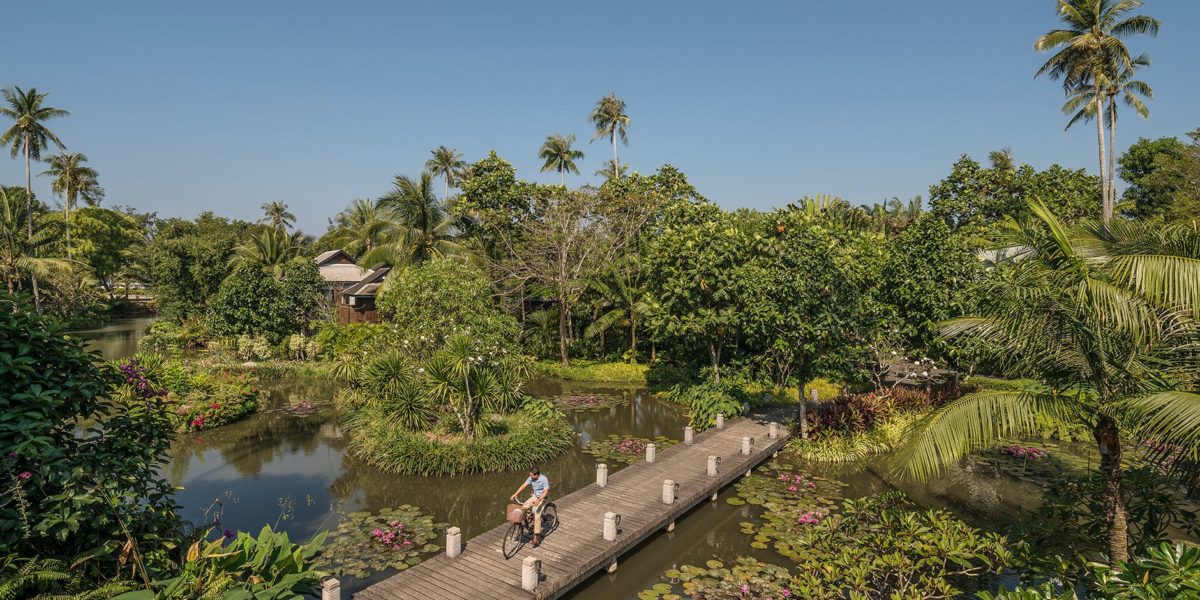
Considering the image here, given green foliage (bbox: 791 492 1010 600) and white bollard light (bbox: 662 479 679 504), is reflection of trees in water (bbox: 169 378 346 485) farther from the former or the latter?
green foliage (bbox: 791 492 1010 600)

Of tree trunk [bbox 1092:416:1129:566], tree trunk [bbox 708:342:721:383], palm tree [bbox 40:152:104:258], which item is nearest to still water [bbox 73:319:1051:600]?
tree trunk [bbox 708:342:721:383]

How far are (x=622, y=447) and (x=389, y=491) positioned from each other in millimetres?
8272

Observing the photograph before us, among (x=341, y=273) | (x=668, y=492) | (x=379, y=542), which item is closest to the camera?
(x=379, y=542)

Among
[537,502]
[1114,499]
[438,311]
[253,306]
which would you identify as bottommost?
[537,502]

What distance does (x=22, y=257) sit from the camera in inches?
1471

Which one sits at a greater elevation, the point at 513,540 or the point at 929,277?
the point at 929,277

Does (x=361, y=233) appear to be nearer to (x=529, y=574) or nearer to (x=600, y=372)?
(x=600, y=372)

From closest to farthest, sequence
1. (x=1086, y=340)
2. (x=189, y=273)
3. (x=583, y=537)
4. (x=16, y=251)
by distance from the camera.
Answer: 1. (x=1086, y=340)
2. (x=583, y=537)
3. (x=16, y=251)
4. (x=189, y=273)

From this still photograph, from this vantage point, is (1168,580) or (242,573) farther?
(242,573)

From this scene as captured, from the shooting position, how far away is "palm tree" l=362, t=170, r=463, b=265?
117 feet

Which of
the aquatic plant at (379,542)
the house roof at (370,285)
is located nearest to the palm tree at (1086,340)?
the aquatic plant at (379,542)

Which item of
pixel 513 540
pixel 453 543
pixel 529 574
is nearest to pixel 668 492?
pixel 513 540

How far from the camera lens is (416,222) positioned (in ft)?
119

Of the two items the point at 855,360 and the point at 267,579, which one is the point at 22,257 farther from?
the point at 855,360
